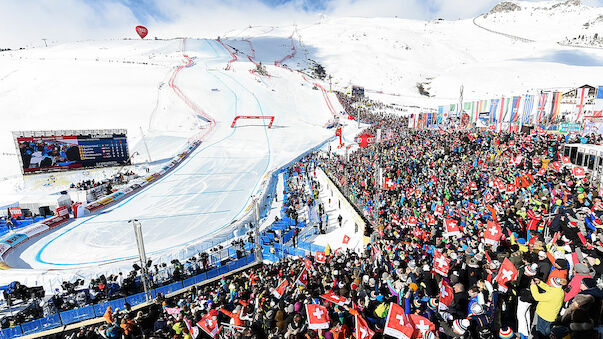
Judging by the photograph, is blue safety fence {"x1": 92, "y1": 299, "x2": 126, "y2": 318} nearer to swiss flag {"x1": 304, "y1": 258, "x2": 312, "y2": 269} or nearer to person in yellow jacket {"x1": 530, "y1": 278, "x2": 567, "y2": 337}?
swiss flag {"x1": 304, "y1": 258, "x2": 312, "y2": 269}

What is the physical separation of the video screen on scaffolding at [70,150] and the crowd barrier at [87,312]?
19688 millimetres

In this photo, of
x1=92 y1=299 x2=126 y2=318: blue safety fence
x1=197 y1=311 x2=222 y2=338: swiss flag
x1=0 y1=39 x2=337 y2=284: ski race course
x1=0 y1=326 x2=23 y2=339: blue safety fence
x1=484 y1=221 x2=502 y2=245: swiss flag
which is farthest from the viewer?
x1=0 y1=39 x2=337 y2=284: ski race course

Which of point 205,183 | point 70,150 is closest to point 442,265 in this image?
point 205,183

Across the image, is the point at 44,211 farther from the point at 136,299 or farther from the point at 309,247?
the point at 309,247

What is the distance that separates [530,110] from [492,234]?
1715cm

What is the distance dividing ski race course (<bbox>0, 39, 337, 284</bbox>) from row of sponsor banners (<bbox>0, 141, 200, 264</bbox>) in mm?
402

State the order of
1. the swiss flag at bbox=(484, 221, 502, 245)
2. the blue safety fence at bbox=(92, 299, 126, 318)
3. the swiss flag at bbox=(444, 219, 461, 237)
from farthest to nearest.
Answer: the blue safety fence at bbox=(92, 299, 126, 318), the swiss flag at bbox=(444, 219, 461, 237), the swiss flag at bbox=(484, 221, 502, 245)

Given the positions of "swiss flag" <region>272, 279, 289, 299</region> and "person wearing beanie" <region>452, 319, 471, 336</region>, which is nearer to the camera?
"person wearing beanie" <region>452, 319, 471, 336</region>

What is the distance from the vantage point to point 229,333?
5.92m

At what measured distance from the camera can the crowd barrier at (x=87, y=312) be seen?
848cm

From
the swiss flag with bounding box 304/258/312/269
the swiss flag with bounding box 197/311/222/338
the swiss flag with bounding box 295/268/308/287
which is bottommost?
the swiss flag with bounding box 304/258/312/269

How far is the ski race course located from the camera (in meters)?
14.1

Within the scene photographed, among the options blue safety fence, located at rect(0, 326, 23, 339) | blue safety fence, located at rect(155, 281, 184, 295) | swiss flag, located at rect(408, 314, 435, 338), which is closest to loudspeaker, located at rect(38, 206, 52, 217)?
blue safety fence, located at rect(0, 326, 23, 339)

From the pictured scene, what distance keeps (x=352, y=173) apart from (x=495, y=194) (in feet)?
34.5
